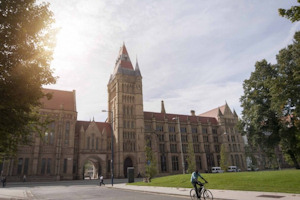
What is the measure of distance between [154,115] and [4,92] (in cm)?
6192

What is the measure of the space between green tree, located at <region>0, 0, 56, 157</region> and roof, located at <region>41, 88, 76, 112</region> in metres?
46.1

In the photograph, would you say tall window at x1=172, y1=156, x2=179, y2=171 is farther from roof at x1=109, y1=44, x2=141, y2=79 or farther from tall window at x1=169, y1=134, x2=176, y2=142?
roof at x1=109, y1=44, x2=141, y2=79

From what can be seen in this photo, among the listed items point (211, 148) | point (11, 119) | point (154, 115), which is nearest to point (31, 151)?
point (154, 115)

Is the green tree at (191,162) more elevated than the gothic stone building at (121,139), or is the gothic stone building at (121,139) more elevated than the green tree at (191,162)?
the gothic stone building at (121,139)

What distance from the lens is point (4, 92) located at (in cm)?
952

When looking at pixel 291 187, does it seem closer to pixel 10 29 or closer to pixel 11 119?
pixel 11 119

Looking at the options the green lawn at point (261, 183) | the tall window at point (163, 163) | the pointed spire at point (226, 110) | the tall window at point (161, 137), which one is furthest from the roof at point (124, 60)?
the green lawn at point (261, 183)

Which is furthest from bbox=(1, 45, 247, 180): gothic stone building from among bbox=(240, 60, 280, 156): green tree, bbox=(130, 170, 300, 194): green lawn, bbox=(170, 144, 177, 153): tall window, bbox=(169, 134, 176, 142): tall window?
bbox=(130, 170, 300, 194): green lawn

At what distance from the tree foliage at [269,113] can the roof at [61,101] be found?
43.0 meters

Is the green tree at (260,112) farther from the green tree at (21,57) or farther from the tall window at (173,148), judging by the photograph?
the tall window at (173,148)

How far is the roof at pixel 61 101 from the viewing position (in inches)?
2165

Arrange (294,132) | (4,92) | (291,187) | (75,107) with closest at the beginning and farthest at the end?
(4,92)
(291,187)
(294,132)
(75,107)

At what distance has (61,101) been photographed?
57688 millimetres

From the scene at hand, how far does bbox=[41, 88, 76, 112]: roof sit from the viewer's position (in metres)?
55.0
